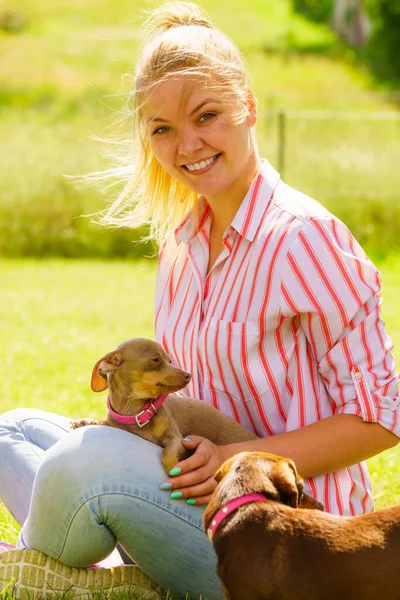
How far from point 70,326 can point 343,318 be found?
540 cm

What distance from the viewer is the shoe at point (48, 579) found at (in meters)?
2.83

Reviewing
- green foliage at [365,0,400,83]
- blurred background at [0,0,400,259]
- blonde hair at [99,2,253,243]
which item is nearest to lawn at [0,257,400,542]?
blurred background at [0,0,400,259]

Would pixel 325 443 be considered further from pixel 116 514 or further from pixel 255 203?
pixel 255 203

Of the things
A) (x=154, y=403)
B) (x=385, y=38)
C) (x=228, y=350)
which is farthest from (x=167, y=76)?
(x=385, y=38)

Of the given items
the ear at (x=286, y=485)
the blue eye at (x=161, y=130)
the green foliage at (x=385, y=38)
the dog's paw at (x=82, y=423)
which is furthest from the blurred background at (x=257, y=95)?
the ear at (x=286, y=485)

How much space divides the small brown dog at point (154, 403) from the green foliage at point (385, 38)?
2309 cm

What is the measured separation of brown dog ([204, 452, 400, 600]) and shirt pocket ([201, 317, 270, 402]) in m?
0.65

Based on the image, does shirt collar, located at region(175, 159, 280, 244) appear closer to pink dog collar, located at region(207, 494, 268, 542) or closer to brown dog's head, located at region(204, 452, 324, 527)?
brown dog's head, located at region(204, 452, 324, 527)

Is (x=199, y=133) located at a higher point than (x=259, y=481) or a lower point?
higher

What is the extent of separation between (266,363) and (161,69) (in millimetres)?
928

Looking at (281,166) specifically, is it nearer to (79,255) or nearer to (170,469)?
(79,255)

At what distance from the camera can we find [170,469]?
270 cm

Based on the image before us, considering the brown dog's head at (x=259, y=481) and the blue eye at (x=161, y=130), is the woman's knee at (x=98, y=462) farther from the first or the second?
the blue eye at (x=161, y=130)

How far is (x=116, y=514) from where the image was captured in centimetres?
266
